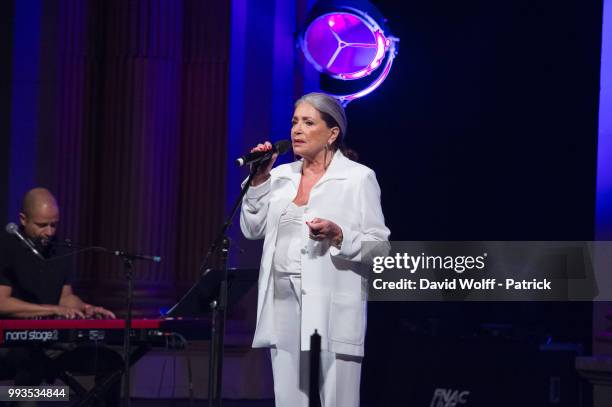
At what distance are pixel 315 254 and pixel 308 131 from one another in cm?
59

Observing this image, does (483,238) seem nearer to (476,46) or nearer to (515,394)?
(476,46)

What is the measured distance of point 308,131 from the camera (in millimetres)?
A: 4531

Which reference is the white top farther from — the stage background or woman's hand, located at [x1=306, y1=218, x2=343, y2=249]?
the stage background

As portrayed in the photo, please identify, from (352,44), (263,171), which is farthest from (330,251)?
(352,44)

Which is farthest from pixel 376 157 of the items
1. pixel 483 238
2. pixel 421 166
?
pixel 483 238

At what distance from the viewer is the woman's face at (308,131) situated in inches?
179

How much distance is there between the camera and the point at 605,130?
6246 millimetres

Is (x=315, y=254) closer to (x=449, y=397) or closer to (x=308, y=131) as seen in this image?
(x=308, y=131)

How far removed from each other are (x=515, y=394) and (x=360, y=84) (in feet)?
7.22

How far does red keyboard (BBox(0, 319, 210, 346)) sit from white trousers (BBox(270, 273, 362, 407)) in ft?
4.01

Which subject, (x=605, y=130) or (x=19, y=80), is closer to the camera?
(x=605, y=130)

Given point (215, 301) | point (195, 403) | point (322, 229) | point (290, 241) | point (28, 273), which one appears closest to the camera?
point (322, 229)

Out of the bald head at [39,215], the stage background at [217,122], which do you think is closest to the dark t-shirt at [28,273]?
the bald head at [39,215]

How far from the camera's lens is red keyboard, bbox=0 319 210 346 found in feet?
17.0
